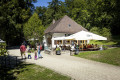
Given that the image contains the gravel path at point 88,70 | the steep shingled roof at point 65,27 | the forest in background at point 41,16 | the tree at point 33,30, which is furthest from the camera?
the steep shingled roof at point 65,27

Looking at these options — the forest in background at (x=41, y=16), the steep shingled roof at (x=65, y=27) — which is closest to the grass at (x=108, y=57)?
the forest in background at (x=41, y=16)

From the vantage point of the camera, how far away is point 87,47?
18938 millimetres

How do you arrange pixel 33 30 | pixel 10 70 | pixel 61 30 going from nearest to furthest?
pixel 10 70 < pixel 33 30 < pixel 61 30

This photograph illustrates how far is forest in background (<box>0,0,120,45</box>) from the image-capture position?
87.0 ft

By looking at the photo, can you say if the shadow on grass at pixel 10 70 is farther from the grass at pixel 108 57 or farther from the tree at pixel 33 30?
the tree at pixel 33 30

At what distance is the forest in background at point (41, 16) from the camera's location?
87.0 ft

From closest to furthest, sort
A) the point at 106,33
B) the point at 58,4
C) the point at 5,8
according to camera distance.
Result: the point at 5,8
the point at 106,33
the point at 58,4

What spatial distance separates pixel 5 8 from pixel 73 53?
20.6 metres

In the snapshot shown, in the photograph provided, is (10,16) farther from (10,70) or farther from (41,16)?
Answer: (41,16)

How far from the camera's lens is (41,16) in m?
58.9

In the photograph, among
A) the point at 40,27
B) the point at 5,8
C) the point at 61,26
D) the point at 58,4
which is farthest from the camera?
the point at 58,4

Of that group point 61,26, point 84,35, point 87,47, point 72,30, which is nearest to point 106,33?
point 72,30

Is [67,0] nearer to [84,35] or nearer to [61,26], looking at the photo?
[61,26]

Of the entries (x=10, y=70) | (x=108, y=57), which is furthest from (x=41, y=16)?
(x=10, y=70)
